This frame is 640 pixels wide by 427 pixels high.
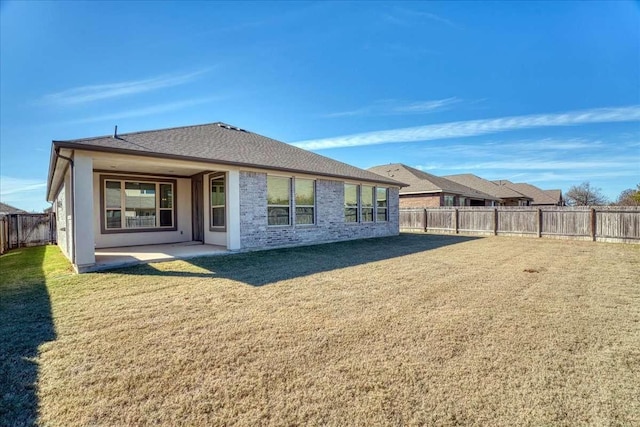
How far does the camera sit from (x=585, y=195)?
171 feet

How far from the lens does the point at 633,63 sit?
13148mm

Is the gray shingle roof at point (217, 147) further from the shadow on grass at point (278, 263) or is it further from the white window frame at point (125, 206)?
the shadow on grass at point (278, 263)

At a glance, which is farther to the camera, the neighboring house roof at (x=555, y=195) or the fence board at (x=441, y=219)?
the neighboring house roof at (x=555, y=195)

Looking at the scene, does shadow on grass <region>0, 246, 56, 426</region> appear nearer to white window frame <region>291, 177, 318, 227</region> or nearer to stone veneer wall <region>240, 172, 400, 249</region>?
stone veneer wall <region>240, 172, 400, 249</region>

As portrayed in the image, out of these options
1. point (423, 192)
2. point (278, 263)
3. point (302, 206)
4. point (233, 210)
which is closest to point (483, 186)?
point (423, 192)

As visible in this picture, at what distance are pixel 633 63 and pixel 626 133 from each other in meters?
12.5

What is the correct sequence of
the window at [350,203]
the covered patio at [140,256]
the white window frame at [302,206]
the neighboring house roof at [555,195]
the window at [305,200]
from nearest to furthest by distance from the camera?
the covered patio at [140,256] < the white window frame at [302,206] < the window at [305,200] < the window at [350,203] < the neighboring house roof at [555,195]

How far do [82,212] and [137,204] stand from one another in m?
4.78

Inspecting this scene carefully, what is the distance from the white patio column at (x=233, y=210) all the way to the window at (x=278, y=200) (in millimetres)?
1284

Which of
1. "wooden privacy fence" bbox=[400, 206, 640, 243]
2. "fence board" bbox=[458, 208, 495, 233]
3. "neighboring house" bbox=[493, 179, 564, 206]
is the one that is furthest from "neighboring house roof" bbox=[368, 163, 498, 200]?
"neighboring house" bbox=[493, 179, 564, 206]

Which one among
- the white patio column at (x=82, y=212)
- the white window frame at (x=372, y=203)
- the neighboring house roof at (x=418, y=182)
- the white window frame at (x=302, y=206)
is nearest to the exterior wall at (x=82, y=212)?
the white patio column at (x=82, y=212)

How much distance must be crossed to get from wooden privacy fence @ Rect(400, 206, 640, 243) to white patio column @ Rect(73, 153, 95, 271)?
1858cm

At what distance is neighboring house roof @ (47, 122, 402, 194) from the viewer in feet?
26.3

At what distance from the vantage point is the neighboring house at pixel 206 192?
8.77 meters
